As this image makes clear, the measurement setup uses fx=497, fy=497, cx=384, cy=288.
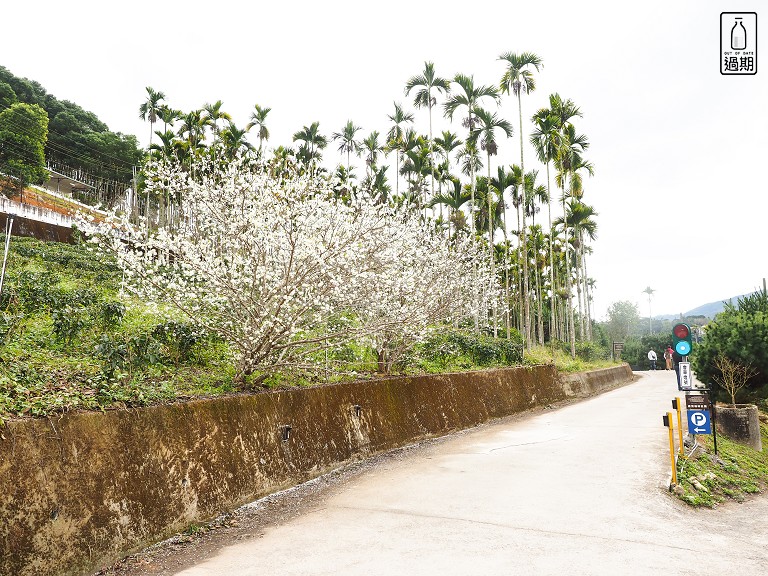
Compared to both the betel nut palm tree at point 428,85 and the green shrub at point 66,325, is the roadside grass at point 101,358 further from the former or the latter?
the betel nut palm tree at point 428,85

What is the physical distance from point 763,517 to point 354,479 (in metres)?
6.09

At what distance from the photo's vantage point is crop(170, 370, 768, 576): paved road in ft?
15.6

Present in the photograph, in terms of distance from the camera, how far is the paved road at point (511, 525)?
4.74m

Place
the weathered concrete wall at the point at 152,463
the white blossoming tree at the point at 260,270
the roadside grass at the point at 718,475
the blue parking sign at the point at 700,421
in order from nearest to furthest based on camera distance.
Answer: the weathered concrete wall at the point at 152,463
the roadside grass at the point at 718,475
the white blossoming tree at the point at 260,270
the blue parking sign at the point at 700,421

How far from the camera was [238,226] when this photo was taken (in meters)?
8.48

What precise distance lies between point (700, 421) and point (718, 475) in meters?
0.98

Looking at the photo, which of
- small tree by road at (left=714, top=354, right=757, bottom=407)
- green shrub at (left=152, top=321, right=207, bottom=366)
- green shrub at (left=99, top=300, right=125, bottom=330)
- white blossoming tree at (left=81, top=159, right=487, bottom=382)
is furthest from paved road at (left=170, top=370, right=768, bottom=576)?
small tree by road at (left=714, top=354, right=757, bottom=407)

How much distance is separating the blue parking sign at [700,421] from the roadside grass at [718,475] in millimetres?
591

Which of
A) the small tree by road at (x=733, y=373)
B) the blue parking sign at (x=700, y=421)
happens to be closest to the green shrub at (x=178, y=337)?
the blue parking sign at (x=700, y=421)

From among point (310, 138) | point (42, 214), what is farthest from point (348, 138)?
point (42, 214)

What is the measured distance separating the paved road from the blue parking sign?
0.88m

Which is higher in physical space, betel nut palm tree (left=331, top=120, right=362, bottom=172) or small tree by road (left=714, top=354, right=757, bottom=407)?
betel nut palm tree (left=331, top=120, right=362, bottom=172)

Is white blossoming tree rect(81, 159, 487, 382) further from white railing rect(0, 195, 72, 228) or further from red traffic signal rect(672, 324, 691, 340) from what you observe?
white railing rect(0, 195, 72, 228)

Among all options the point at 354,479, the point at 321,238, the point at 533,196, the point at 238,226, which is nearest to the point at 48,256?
the point at 238,226
